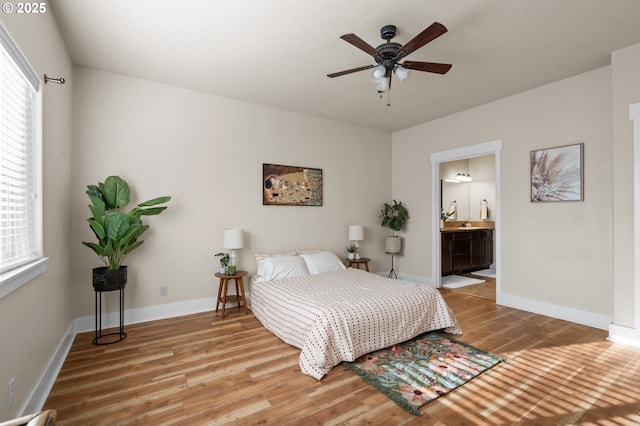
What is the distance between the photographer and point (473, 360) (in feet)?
8.68

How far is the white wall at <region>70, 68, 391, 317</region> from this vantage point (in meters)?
3.42

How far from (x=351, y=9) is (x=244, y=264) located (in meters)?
3.28

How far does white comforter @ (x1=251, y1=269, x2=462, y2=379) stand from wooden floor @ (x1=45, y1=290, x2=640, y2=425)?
0.16 meters

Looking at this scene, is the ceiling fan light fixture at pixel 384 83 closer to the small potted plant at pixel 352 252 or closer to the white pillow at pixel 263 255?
the white pillow at pixel 263 255

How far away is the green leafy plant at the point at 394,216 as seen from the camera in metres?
5.65

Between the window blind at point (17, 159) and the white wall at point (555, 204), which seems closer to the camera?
the window blind at point (17, 159)

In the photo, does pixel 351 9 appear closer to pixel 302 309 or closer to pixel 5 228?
pixel 302 309

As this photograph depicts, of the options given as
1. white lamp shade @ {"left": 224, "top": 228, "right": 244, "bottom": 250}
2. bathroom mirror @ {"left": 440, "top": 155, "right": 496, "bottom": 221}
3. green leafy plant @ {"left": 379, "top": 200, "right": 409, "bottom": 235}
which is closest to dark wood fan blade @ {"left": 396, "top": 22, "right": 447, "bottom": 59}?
white lamp shade @ {"left": 224, "top": 228, "right": 244, "bottom": 250}

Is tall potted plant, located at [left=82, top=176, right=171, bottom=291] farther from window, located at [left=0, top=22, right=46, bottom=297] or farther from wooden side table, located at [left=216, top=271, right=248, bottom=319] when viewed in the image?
wooden side table, located at [left=216, top=271, right=248, bottom=319]

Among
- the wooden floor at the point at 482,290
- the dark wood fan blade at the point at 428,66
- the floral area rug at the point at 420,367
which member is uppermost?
the dark wood fan blade at the point at 428,66

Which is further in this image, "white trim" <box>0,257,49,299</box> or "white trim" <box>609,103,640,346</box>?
"white trim" <box>609,103,640,346</box>

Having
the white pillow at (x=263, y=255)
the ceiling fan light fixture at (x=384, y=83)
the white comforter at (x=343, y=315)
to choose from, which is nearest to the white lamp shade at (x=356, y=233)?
the white pillow at (x=263, y=255)

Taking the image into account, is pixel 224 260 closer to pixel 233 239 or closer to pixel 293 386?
pixel 233 239

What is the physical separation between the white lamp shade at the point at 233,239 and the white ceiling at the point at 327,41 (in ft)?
6.05
